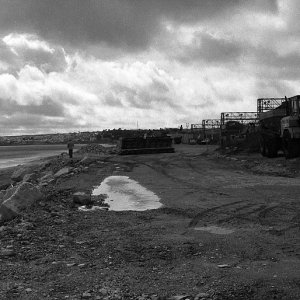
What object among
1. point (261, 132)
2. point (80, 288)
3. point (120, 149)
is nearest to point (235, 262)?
point (80, 288)

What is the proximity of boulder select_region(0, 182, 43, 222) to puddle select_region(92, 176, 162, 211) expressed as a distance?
6.43ft

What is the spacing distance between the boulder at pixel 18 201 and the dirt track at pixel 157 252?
318 millimetres

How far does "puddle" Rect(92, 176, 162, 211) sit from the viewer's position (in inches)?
461

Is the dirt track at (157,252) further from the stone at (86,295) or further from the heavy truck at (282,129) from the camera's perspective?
the heavy truck at (282,129)

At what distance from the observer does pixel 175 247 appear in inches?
278

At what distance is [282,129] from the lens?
26.2 meters

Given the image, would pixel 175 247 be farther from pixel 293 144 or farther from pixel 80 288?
pixel 293 144

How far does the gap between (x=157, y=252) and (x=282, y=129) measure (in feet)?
68.9

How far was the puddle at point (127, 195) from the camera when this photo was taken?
1172 cm

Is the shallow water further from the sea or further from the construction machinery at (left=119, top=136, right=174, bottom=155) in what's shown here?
the sea

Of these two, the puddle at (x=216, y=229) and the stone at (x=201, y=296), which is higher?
the stone at (x=201, y=296)

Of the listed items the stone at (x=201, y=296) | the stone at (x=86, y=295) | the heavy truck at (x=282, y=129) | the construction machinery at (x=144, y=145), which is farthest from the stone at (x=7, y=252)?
the construction machinery at (x=144, y=145)

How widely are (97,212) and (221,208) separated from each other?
2954 millimetres

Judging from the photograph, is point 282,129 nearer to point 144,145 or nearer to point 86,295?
point 144,145
